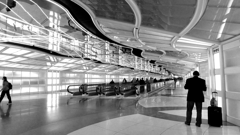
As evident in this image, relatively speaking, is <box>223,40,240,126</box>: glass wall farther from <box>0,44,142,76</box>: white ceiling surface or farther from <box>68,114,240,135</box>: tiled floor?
<box>0,44,142,76</box>: white ceiling surface

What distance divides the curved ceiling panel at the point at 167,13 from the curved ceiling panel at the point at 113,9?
1.90 ft

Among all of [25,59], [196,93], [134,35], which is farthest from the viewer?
[25,59]

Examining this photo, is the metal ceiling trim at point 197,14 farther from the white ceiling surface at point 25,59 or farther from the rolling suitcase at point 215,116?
the white ceiling surface at point 25,59

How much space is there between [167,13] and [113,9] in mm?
2074

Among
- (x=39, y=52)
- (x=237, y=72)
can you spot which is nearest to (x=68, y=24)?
(x=39, y=52)

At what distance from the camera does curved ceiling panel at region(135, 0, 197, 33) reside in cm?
415

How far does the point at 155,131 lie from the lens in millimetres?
4801

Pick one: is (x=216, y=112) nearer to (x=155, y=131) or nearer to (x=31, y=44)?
(x=155, y=131)

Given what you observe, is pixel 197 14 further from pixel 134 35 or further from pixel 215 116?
pixel 134 35

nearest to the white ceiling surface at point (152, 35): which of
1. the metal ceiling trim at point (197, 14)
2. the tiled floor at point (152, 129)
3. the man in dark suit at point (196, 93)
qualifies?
the metal ceiling trim at point (197, 14)

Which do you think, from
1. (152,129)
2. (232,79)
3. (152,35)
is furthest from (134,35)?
(152,129)

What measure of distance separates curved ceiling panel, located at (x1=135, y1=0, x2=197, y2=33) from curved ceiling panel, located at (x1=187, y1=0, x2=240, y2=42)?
1.45ft

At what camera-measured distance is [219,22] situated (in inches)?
181

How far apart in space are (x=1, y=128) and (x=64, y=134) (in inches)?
102
